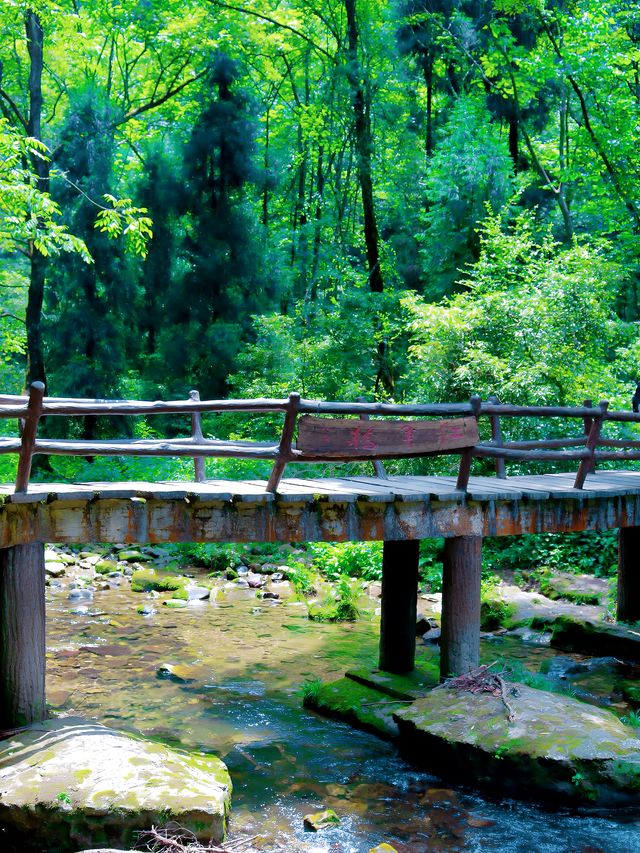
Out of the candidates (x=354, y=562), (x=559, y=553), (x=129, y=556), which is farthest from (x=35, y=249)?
(x=559, y=553)

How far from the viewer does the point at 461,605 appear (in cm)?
842

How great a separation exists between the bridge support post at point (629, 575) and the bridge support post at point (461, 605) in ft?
12.5

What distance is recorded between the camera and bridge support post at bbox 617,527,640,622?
11383mm

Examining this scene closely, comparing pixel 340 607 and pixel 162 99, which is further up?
pixel 162 99

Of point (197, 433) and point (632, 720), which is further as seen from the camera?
point (197, 433)

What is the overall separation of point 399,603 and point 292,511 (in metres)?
2.46

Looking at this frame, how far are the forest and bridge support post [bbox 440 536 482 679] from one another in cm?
688

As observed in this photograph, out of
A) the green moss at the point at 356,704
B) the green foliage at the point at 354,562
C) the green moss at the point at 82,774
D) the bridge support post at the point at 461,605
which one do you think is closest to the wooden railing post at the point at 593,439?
the bridge support post at the point at 461,605

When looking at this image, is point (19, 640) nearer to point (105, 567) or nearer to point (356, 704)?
point (356, 704)

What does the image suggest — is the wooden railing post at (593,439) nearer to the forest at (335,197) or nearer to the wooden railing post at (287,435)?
the wooden railing post at (287,435)

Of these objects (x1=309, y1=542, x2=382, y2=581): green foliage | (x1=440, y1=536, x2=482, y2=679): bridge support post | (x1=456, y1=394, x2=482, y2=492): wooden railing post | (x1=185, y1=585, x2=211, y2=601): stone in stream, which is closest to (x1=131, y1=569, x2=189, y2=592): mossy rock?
(x1=185, y1=585, x2=211, y2=601): stone in stream

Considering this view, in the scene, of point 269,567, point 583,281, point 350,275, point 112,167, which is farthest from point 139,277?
point 583,281

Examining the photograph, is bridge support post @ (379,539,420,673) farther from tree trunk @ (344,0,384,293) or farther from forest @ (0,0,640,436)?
tree trunk @ (344,0,384,293)

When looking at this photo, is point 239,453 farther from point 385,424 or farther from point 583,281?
point 583,281
